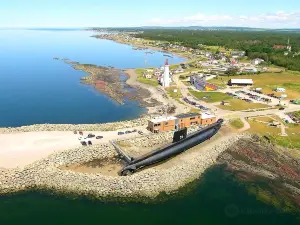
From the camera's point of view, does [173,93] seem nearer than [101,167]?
No

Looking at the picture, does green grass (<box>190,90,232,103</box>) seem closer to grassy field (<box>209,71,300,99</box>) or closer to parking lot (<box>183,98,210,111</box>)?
parking lot (<box>183,98,210,111</box>)

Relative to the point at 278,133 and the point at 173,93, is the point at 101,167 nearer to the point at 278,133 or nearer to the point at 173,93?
the point at 278,133

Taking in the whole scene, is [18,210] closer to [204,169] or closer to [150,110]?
[204,169]

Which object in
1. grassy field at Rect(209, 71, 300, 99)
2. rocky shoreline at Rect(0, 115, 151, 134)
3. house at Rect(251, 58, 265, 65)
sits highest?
house at Rect(251, 58, 265, 65)

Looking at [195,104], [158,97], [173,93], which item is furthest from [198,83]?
[195,104]

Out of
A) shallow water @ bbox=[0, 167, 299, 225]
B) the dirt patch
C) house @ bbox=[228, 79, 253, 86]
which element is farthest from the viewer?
house @ bbox=[228, 79, 253, 86]

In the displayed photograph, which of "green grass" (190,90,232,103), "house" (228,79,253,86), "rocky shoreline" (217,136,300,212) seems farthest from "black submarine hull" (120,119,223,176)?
"house" (228,79,253,86)

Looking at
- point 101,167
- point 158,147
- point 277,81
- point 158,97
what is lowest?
point 101,167

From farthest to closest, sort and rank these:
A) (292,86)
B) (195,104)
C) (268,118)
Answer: (292,86)
(195,104)
(268,118)
